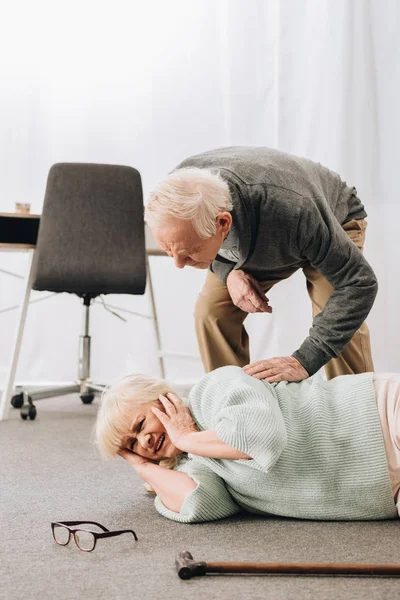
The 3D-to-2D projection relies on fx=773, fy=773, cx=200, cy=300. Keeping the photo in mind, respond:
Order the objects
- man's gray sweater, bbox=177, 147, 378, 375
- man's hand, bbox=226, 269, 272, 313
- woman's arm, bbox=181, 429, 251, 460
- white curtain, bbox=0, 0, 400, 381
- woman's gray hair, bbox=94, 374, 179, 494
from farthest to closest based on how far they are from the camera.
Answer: white curtain, bbox=0, 0, 400, 381 < man's hand, bbox=226, 269, 272, 313 < man's gray sweater, bbox=177, 147, 378, 375 < woman's gray hair, bbox=94, 374, 179, 494 < woman's arm, bbox=181, 429, 251, 460

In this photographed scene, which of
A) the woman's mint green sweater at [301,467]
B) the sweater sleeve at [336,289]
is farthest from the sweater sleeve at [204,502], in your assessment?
the sweater sleeve at [336,289]

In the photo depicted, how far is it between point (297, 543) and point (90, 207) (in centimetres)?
175

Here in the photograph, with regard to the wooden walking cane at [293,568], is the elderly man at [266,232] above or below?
above

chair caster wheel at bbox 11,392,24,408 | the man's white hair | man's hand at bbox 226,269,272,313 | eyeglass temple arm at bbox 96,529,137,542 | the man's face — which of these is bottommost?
chair caster wheel at bbox 11,392,24,408

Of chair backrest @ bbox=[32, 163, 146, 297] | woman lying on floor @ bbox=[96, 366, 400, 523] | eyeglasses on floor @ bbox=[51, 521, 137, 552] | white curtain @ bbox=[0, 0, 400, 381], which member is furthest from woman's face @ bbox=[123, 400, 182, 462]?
white curtain @ bbox=[0, 0, 400, 381]

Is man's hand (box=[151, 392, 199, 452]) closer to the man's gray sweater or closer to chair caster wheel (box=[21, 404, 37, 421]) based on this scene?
the man's gray sweater

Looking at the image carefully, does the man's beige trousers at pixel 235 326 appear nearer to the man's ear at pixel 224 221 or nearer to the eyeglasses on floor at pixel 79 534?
the man's ear at pixel 224 221

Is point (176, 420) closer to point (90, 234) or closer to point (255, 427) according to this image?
point (255, 427)

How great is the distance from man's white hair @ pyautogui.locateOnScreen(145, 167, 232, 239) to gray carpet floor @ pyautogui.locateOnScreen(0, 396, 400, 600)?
23.7 inches

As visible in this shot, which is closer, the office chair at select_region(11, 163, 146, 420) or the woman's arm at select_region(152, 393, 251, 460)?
the woman's arm at select_region(152, 393, 251, 460)

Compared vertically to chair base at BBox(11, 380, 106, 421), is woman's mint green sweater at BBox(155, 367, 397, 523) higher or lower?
higher

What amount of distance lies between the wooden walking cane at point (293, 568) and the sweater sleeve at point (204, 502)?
0.32 meters

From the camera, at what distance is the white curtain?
12.5ft

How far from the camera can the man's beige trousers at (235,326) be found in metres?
2.15
